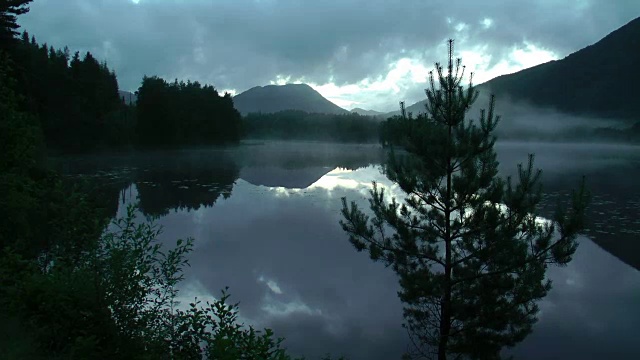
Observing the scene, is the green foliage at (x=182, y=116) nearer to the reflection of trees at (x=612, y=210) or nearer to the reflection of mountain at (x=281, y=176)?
the reflection of mountain at (x=281, y=176)

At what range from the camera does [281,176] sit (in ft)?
207

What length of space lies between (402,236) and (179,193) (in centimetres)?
3500

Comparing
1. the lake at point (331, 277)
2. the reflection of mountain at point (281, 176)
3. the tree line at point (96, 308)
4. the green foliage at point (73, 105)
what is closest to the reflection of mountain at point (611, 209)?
the lake at point (331, 277)

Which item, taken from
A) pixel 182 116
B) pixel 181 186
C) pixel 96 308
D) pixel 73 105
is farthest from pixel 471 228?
pixel 182 116

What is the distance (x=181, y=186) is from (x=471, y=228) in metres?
40.8

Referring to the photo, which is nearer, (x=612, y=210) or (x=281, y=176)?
(x=612, y=210)

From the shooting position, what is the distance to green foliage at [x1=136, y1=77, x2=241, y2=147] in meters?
101

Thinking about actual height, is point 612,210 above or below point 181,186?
below

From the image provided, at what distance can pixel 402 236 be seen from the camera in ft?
41.1

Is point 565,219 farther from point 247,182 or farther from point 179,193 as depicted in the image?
point 247,182

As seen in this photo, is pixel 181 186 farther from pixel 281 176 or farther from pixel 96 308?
pixel 96 308

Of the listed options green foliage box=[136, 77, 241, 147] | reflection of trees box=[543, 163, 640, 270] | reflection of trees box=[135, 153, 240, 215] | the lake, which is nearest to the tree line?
the lake

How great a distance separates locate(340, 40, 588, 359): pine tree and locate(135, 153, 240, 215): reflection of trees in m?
21.5

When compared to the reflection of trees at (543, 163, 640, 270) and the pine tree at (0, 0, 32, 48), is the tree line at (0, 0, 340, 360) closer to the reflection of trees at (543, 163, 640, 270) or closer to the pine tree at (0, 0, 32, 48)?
the reflection of trees at (543, 163, 640, 270)
